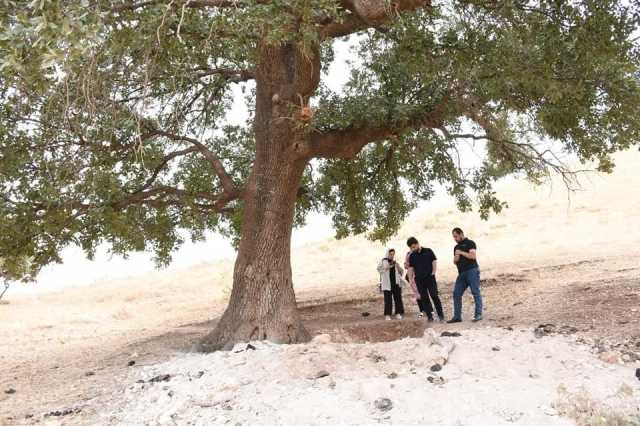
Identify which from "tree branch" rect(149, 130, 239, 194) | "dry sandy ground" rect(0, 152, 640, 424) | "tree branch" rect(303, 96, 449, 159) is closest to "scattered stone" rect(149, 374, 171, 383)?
"dry sandy ground" rect(0, 152, 640, 424)

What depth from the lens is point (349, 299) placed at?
662 inches

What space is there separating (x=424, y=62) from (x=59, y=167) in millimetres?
6131

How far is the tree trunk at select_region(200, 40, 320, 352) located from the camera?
930cm

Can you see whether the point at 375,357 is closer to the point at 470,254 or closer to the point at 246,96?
the point at 470,254

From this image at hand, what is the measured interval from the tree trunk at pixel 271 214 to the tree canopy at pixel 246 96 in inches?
8.6

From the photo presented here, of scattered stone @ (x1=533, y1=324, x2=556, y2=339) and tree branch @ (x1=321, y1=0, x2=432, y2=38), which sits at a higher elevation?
tree branch @ (x1=321, y1=0, x2=432, y2=38)

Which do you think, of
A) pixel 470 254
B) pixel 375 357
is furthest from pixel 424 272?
pixel 375 357

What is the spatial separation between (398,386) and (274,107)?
5.13 metres

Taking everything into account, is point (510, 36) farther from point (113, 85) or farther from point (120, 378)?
point (120, 378)

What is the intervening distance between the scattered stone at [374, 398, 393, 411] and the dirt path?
3088 millimetres

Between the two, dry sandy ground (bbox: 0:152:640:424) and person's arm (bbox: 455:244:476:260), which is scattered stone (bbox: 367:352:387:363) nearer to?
dry sandy ground (bbox: 0:152:640:424)

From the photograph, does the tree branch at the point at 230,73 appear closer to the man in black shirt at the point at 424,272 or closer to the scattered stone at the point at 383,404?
the man in black shirt at the point at 424,272

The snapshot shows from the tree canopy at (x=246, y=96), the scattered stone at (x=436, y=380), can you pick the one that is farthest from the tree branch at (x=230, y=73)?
the scattered stone at (x=436, y=380)

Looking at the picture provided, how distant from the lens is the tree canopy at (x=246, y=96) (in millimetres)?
6062
